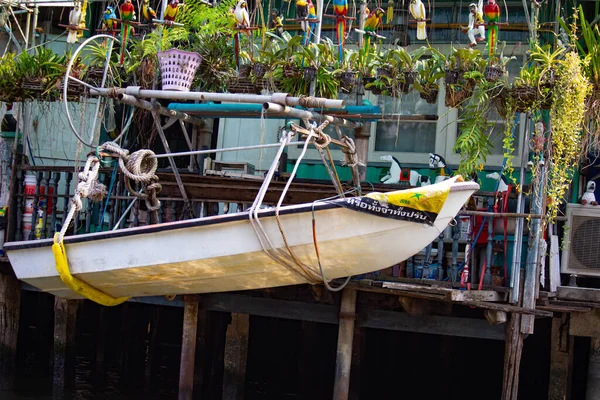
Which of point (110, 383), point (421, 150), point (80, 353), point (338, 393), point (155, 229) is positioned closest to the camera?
point (155, 229)

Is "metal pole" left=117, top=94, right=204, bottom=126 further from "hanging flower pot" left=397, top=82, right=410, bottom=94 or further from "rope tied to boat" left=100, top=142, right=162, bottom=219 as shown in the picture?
"hanging flower pot" left=397, top=82, right=410, bottom=94

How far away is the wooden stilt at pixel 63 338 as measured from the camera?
1173 cm

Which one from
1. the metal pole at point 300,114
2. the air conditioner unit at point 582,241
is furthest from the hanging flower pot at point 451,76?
the air conditioner unit at point 582,241

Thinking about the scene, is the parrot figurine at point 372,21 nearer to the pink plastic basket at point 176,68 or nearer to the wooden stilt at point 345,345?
the pink plastic basket at point 176,68

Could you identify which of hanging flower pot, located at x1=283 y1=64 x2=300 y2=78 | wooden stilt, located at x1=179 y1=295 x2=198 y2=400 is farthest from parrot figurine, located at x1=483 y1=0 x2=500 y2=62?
wooden stilt, located at x1=179 y1=295 x2=198 y2=400

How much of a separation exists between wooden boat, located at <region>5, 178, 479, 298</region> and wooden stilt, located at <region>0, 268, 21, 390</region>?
196cm

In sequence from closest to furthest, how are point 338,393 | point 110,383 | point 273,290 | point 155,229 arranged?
point 155,229, point 338,393, point 273,290, point 110,383

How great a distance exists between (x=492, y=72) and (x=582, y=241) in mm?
2054

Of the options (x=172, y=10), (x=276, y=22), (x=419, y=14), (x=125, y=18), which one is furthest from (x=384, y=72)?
(x=125, y=18)

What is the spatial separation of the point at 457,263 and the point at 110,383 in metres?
5.40

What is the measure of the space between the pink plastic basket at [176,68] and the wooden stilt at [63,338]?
3.53m

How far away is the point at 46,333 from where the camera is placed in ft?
50.4

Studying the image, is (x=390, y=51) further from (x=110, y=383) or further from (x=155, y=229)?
(x=110, y=383)

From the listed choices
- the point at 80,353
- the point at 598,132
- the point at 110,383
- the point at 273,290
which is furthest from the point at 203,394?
the point at 598,132
